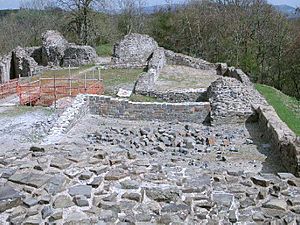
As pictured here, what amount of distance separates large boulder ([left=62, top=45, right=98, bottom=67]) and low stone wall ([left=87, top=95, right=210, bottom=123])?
37.5 feet

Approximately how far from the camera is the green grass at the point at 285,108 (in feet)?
46.7

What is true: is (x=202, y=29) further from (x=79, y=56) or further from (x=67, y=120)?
(x=67, y=120)

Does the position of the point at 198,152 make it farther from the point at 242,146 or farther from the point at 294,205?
the point at 294,205

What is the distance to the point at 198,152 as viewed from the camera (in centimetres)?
1052

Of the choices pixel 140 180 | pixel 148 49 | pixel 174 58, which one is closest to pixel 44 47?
pixel 148 49

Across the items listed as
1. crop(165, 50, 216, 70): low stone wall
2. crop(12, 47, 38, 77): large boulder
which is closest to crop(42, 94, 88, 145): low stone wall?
crop(12, 47, 38, 77): large boulder

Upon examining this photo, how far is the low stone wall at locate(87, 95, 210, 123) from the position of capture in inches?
536

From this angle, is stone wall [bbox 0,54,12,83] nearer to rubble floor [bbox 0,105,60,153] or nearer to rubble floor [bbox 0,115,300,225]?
rubble floor [bbox 0,105,60,153]

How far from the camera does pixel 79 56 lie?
982 inches

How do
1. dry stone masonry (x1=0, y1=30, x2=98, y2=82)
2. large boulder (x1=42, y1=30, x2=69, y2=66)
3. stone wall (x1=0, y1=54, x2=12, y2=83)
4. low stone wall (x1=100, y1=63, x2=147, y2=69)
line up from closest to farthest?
stone wall (x1=0, y1=54, x2=12, y2=83)
dry stone masonry (x1=0, y1=30, x2=98, y2=82)
low stone wall (x1=100, y1=63, x2=147, y2=69)
large boulder (x1=42, y1=30, x2=69, y2=66)

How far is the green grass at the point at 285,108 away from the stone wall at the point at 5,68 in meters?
13.5

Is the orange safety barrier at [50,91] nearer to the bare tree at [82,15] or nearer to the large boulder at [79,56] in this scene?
the large boulder at [79,56]

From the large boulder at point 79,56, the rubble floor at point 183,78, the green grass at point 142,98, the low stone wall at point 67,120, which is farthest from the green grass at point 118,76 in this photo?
the low stone wall at point 67,120

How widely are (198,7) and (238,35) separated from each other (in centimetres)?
438
